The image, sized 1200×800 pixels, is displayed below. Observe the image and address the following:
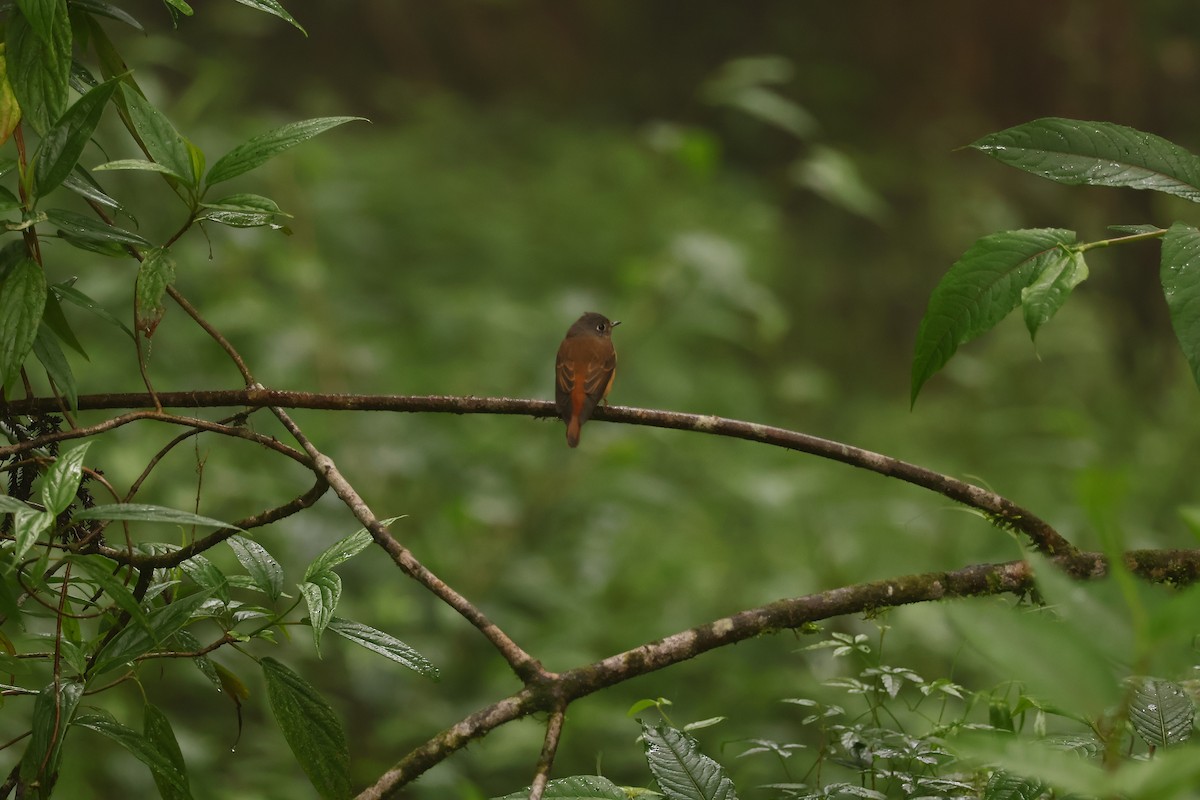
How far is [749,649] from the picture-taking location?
4.20 m

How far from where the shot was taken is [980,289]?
1123 millimetres

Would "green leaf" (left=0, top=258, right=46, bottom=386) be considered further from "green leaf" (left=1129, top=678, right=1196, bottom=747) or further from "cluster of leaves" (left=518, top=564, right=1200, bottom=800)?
"green leaf" (left=1129, top=678, right=1196, bottom=747)

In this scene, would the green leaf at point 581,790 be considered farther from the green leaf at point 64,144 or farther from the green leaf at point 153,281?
the green leaf at point 64,144

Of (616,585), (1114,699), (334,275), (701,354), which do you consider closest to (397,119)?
(334,275)

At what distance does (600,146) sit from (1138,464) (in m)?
3.79

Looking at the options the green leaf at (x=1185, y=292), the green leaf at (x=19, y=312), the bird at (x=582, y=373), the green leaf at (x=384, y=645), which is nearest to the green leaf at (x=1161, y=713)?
the green leaf at (x=1185, y=292)

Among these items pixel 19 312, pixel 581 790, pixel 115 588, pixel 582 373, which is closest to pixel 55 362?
pixel 19 312

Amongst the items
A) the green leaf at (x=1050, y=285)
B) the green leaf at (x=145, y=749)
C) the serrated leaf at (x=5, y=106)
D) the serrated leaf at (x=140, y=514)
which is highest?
the serrated leaf at (x=5, y=106)

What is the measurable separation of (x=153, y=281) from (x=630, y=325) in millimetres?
3390

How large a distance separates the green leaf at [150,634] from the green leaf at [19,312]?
0.97 feet

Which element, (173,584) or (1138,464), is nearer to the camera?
(173,584)

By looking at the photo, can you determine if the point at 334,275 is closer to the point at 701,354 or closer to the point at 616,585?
the point at 701,354

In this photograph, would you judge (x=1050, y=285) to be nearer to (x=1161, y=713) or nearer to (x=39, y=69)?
(x=1161, y=713)

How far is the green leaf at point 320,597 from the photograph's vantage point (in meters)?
1.05
